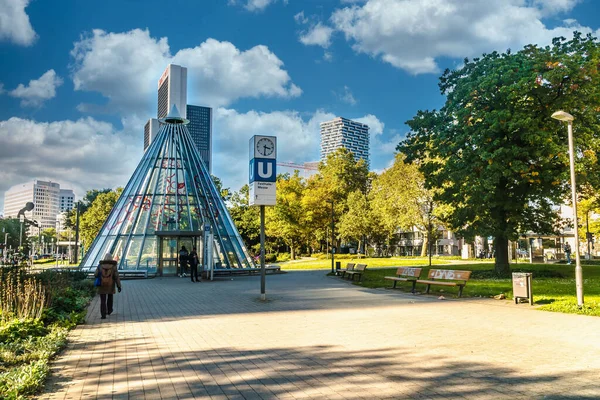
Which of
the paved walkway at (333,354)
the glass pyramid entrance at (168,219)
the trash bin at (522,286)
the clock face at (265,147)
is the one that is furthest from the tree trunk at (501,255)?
the glass pyramid entrance at (168,219)

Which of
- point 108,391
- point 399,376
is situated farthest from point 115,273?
point 399,376

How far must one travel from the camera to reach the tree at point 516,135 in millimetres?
19984

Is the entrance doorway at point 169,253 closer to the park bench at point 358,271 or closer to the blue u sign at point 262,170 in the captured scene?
the park bench at point 358,271

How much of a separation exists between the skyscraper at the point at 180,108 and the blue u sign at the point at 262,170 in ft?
324

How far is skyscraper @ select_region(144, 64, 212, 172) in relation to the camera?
129 meters

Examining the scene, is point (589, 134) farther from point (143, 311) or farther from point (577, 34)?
point (143, 311)

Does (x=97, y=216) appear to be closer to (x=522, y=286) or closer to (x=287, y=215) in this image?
(x=287, y=215)

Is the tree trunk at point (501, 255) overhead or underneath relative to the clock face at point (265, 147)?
underneath

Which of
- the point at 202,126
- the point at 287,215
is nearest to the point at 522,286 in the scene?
the point at 287,215

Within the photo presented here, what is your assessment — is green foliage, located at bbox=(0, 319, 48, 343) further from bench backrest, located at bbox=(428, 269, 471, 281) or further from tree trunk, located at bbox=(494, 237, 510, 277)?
tree trunk, located at bbox=(494, 237, 510, 277)

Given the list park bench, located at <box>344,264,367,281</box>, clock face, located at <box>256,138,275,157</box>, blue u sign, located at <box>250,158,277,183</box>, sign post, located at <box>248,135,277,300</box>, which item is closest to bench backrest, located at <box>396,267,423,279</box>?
park bench, located at <box>344,264,367,281</box>

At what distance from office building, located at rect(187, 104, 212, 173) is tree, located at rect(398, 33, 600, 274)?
142517mm

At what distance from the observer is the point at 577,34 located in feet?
71.2

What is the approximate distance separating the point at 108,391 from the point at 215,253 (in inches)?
898
